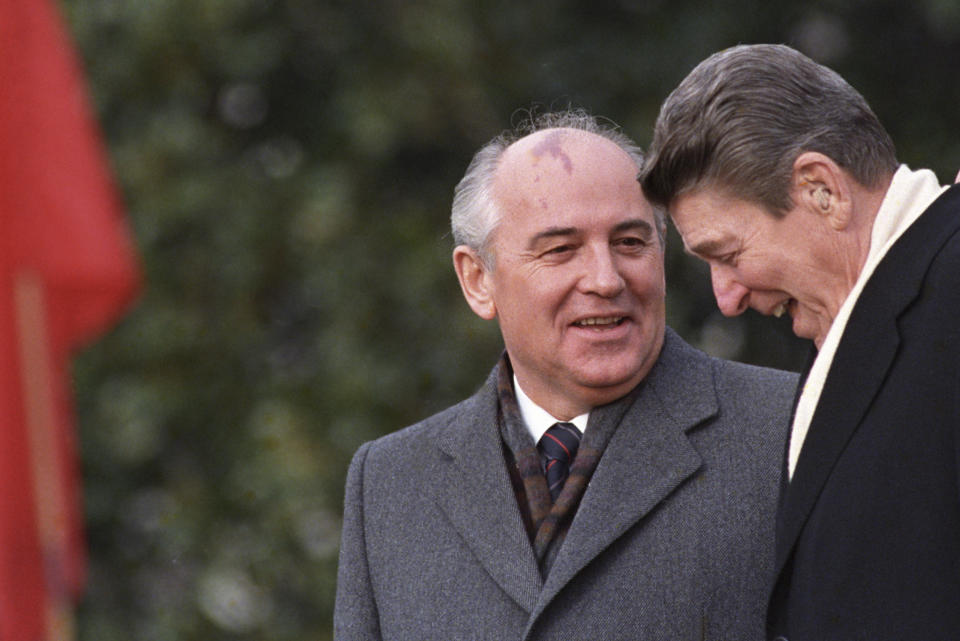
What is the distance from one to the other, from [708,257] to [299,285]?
499 centimetres

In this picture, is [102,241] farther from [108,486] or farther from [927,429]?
[927,429]

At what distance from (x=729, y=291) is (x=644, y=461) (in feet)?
1.62

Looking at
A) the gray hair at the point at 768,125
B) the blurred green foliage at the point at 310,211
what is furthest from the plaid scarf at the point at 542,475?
the blurred green foliage at the point at 310,211

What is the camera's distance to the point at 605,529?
Result: 2951 millimetres

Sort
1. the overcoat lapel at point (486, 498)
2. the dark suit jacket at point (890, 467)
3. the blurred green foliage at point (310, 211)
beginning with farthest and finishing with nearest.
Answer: the blurred green foliage at point (310, 211) < the overcoat lapel at point (486, 498) < the dark suit jacket at point (890, 467)

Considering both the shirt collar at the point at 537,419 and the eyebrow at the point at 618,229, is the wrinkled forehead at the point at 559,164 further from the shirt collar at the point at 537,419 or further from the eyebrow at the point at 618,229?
the shirt collar at the point at 537,419

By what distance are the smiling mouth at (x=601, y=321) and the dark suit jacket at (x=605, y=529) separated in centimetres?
16

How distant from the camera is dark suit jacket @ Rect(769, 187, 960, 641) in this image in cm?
232

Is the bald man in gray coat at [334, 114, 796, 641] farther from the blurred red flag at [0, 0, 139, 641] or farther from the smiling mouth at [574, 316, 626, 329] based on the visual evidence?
the blurred red flag at [0, 0, 139, 641]

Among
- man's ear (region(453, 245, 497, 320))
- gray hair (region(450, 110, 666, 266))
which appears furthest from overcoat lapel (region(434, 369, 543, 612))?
gray hair (region(450, 110, 666, 266))

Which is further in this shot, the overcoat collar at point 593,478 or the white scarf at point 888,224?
the overcoat collar at point 593,478

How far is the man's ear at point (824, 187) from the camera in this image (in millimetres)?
2473

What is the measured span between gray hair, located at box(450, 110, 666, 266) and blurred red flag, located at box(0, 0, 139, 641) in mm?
2049

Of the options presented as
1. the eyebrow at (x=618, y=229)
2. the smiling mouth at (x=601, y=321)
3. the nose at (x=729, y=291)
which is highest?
the nose at (x=729, y=291)
